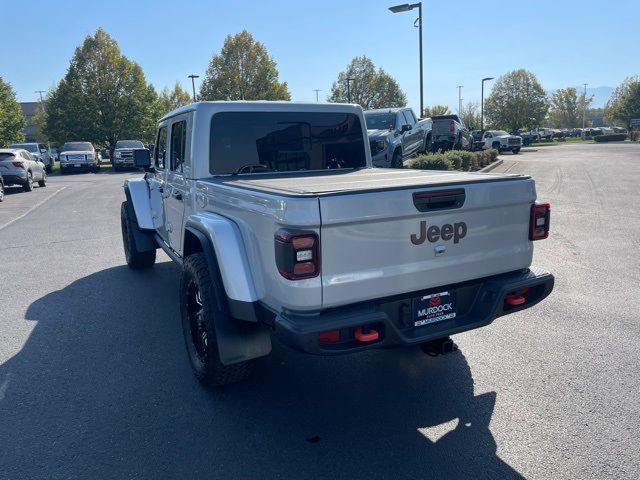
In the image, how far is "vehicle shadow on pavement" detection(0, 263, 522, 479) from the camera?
3043 millimetres

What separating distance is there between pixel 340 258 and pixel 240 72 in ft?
157

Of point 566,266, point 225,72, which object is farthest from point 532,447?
point 225,72

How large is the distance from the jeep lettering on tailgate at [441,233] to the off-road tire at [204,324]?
4.35 ft

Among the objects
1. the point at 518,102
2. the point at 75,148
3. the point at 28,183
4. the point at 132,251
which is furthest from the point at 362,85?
the point at 132,251

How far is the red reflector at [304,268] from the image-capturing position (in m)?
2.93

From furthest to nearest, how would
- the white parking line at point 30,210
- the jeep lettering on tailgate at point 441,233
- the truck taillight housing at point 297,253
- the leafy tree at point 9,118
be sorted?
the leafy tree at point 9,118 < the white parking line at point 30,210 < the jeep lettering on tailgate at point 441,233 < the truck taillight housing at point 297,253

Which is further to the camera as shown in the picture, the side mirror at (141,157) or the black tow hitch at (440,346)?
the side mirror at (141,157)

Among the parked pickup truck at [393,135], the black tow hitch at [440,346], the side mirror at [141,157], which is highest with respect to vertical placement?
the parked pickup truck at [393,135]

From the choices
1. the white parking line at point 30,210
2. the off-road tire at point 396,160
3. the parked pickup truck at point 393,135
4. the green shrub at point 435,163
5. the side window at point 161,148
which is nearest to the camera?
the side window at point 161,148

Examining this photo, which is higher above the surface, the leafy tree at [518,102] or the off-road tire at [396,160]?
the leafy tree at [518,102]

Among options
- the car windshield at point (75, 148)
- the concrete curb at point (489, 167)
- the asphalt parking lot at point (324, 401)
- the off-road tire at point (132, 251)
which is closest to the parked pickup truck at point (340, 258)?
the asphalt parking lot at point (324, 401)

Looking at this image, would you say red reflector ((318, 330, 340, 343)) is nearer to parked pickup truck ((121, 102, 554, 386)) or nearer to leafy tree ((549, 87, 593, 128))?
parked pickup truck ((121, 102, 554, 386))

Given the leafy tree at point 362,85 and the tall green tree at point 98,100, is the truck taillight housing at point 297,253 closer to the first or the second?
the tall green tree at point 98,100

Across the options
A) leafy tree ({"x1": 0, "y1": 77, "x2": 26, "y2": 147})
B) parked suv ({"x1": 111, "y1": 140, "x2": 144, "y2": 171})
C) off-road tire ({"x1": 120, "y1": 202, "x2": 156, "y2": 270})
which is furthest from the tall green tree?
off-road tire ({"x1": 120, "y1": 202, "x2": 156, "y2": 270})
